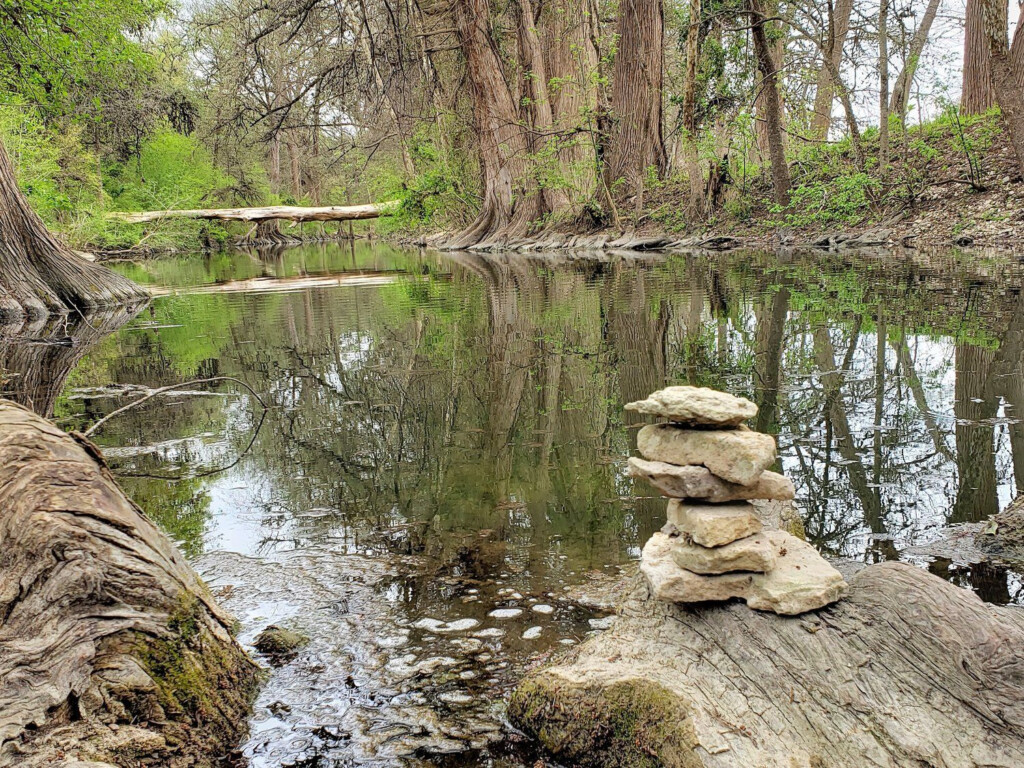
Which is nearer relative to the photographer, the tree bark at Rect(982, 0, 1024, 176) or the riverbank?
the tree bark at Rect(982, 0, 1024, 176)

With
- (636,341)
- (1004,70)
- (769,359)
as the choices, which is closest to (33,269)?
(636,341)

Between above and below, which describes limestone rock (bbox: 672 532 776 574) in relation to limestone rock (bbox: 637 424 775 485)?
below

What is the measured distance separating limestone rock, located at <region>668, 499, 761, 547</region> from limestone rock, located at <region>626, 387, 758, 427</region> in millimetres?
292

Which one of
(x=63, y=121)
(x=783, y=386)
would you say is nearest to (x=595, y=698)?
(x=783, y=386)

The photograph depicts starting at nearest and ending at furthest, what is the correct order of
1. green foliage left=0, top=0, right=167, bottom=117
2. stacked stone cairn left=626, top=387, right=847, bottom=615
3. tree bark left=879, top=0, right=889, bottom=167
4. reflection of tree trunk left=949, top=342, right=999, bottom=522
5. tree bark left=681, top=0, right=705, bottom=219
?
stacked stone cairn left=626, top=387, right=847, bottom=615
reflection of tree trunk left=949, top=342, right=999, bottom=522
tree bark left=879, top=0, right=889, bottom=167
green foliage left=0, top=0, right=167, bottom=117
tree bark left=681, top=0, right=705, bottom=219

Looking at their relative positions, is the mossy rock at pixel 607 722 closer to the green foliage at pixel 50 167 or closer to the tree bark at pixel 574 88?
the green foliage at pixel 50 167

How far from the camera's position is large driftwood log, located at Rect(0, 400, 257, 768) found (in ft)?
6.48

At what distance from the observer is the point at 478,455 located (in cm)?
488

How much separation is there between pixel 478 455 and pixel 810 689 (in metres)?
3.00

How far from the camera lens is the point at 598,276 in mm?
13977

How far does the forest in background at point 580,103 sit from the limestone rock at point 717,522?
10.4 m

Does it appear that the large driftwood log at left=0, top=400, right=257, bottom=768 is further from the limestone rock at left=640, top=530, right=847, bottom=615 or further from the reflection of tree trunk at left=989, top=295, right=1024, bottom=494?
the reflection of tree trunk at left=989, top=295, right=1024, bottom=494

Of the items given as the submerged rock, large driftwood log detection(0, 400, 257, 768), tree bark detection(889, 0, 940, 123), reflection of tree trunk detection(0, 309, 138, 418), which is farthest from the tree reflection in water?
tree bark detection(889, 0, 940, 123)

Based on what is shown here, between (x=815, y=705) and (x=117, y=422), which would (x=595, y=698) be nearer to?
(x=815, y=705)
